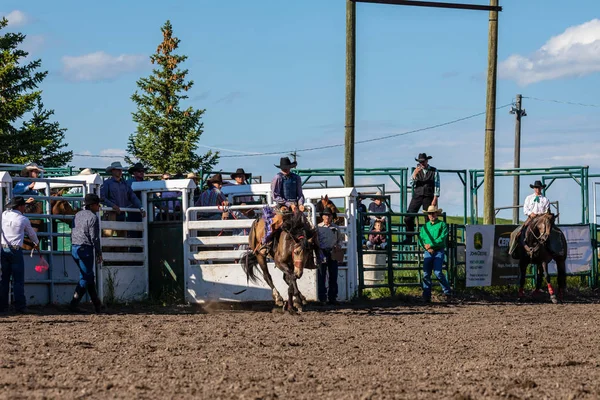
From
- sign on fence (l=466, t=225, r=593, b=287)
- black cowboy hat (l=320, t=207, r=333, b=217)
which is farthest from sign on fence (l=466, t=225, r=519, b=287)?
black cowboy hat (l=320, t=207, r=333, b=217)

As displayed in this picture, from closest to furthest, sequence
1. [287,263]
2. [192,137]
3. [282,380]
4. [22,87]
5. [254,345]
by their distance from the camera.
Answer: [282,380], [254,345], [287,263], [22,87], [192,137]

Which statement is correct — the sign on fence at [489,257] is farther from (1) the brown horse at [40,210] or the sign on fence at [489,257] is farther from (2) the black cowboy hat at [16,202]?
(2) the black cowboy hat at [16,202]

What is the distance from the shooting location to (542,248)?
1956 centimetres

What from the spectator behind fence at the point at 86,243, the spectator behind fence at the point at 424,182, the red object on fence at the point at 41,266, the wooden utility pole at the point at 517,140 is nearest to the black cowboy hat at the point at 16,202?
the spectator behind fence at the point at 86,243

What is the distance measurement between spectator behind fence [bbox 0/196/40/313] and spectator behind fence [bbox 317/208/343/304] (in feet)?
15.2

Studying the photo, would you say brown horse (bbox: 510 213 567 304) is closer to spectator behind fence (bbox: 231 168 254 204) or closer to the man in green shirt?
the man in green shirt

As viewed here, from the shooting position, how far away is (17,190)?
626 inches

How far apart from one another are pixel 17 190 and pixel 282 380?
893cm

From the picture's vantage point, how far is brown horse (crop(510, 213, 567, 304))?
19.5 metres

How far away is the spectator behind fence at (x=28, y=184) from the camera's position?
52.2ft

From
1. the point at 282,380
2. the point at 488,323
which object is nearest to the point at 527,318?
the point at 488,323

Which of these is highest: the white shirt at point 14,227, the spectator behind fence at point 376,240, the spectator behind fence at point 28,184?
the spectator behind fence at point 28,184

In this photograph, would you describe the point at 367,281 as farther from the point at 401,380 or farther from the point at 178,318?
the point at 401,380

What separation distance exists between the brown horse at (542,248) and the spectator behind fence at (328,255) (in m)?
4.25
